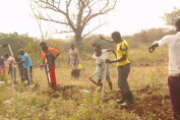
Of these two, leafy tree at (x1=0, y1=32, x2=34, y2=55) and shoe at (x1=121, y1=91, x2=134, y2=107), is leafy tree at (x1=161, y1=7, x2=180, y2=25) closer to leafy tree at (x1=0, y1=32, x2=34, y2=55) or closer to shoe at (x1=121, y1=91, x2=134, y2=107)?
shoe at (x1=121, y1=91, x2=134, y2=107)

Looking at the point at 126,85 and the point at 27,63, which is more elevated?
the point at 27,63

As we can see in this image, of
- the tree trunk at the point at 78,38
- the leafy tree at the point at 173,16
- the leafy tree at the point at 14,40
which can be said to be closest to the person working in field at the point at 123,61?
the leafy tree at the point at 173,16

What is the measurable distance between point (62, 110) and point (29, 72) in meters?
3.79

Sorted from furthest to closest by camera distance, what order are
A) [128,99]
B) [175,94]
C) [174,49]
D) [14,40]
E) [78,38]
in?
1. [78,38]
2. [14,40]
3. [128,99]
4. [175,94]
5. [174,49]

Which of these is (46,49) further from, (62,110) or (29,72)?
(29,72)

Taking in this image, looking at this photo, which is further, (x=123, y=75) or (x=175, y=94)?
(x=123, y=75)

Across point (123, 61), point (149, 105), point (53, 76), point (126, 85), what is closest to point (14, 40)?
point (53, 76)

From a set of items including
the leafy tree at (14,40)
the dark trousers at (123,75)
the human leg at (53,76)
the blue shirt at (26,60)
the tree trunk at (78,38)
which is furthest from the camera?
the tree trunk at (78,38)

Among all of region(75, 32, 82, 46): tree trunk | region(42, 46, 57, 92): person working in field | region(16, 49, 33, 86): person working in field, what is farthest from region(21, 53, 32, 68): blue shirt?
region(75, 32, 82, 46): tree trunk

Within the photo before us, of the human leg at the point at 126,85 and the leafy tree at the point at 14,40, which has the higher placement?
the leafy tree at the point at 14,40

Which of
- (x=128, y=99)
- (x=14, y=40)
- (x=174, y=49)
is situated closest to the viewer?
(x=174, y=49)

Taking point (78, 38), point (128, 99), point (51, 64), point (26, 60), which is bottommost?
point (128, 99)

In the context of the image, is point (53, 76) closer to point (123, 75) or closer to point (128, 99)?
point (123, 75)

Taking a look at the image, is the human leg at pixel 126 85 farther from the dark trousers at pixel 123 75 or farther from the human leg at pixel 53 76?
the human leg at pixel 53 76
